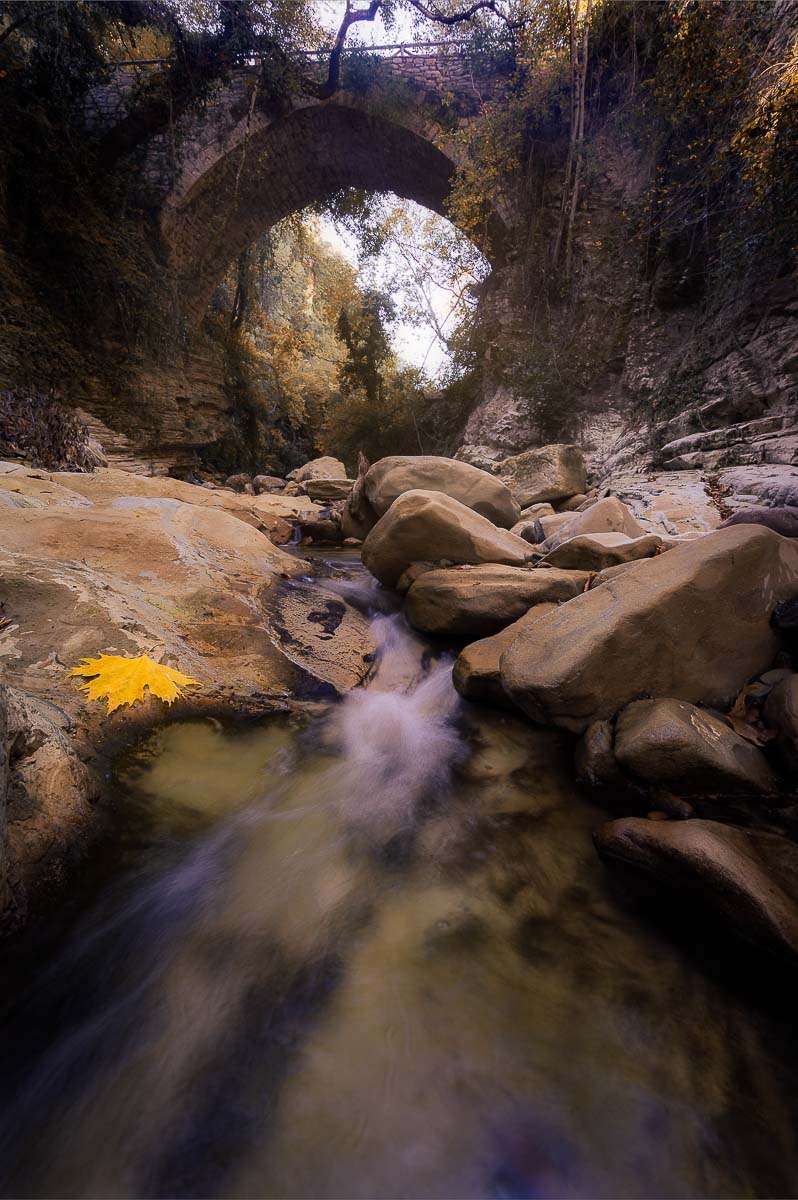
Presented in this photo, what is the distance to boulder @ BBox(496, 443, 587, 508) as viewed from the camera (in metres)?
7.38

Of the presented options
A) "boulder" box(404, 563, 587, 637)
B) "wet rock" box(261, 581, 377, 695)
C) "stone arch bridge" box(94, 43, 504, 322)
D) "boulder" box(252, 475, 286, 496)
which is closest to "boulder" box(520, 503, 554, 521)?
"boulder" box(404, 563, 587, 637)

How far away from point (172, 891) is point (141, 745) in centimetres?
64

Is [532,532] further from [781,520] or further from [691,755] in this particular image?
[691,755]

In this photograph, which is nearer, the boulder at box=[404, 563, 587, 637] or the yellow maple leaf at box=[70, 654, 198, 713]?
the yellow maple leaf at box=[70, 654, 198, 713]

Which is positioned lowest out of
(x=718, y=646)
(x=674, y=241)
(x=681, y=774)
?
(x=681, y=774)

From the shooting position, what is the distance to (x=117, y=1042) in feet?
4.09

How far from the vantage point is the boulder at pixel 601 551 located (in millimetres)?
3506

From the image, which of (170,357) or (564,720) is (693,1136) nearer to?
(564,720)

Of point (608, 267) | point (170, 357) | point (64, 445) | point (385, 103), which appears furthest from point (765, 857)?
point (385, 103)

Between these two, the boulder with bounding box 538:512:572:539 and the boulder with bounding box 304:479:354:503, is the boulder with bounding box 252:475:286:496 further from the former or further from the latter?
the boulder with bounding box 538:512:572:539

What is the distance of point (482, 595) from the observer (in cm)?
323

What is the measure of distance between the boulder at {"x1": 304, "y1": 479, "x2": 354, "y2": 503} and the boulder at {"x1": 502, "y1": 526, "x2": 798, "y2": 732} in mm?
9591

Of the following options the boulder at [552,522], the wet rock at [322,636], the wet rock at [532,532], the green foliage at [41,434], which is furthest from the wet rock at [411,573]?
the green foliage at [41,434]

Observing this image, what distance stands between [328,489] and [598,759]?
411 inches
